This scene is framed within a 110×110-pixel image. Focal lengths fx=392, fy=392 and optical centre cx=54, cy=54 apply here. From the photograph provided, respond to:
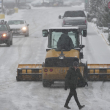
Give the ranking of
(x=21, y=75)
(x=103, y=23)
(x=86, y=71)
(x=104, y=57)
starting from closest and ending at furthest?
1. (x=86, y=71)
2. (x=21, y=75)
3. (x=104, y=57)
4. (x=103, y=23)

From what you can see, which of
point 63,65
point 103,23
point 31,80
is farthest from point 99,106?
point 103,23

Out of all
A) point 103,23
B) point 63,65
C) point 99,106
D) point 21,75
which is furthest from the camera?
point 103,23

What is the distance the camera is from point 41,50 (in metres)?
24.1

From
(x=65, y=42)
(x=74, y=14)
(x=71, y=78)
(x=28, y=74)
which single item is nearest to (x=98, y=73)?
(x=65, y=42)

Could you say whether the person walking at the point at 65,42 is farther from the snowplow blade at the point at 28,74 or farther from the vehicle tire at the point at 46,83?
the snowplow blade at the point at 28,74

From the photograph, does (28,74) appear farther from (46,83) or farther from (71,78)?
(71,78)

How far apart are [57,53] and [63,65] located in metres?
0.61

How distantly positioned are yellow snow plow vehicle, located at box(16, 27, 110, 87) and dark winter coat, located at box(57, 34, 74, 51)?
106 millimetres

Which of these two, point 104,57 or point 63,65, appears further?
point 104,57

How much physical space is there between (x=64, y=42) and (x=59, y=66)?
93cm

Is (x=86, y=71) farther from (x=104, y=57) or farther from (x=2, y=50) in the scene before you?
(x=2, y=50)

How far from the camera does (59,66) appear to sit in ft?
40.9

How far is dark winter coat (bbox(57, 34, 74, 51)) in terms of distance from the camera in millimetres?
12930

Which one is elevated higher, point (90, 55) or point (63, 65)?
point (63, 65)
